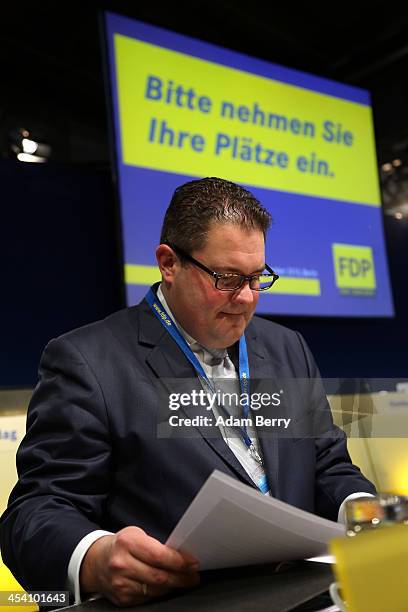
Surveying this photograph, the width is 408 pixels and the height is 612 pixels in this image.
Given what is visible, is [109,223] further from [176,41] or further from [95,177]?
[176,41]

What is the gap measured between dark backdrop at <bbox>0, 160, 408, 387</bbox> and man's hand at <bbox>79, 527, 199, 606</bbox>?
83.9 inches

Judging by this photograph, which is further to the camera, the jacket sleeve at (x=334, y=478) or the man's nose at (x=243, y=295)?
the man's nose at (x=243, y=295)

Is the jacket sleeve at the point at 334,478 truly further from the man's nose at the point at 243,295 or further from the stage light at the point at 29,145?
the stage light at the point at 29,145

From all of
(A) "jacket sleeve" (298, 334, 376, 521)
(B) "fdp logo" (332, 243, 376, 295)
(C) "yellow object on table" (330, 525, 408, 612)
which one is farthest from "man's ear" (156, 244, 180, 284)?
(B) "fdp logo" (332, 243, 376, 295)

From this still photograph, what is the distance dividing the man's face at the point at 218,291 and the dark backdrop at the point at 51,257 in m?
1.53

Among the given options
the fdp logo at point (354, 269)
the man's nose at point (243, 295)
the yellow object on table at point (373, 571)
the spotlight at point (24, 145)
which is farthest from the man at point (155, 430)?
the spotlight at point (24, 145)

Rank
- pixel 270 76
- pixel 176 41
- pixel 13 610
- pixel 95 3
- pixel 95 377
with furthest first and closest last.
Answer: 1. pixel 95 3
2. pixel 270 76
3. pixel 176 41
4. pixel 95 377
5. pixel 13 610

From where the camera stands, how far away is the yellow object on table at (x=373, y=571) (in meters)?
0.56

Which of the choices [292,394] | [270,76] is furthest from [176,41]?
[292,394]

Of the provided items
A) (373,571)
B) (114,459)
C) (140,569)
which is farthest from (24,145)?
(373,571)

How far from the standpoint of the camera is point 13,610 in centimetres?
121

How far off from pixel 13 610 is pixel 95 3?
3640mm

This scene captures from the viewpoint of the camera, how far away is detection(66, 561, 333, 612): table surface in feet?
2.61

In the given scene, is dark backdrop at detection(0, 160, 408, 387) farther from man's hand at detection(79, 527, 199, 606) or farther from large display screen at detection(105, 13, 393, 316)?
man's hand at detection(79, 527, 199, 606)
